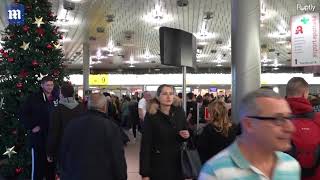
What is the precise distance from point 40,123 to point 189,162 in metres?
2.79

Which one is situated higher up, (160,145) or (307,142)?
(307,142)

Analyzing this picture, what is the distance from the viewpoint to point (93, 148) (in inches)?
145

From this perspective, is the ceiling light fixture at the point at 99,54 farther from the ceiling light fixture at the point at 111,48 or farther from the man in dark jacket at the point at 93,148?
the man in dark jacket at the point at 93,148

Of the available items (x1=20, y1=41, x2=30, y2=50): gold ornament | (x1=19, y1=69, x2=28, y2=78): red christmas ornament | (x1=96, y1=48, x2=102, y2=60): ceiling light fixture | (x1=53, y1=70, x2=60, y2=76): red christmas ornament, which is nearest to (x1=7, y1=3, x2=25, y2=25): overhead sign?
(x1=20, y1=41, x2=30, y2=50): gold ornament

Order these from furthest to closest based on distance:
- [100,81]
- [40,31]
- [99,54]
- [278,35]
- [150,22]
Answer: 1. [100,81]
2. [99,54]
3. [278,35]
4. [150,22]
5. [40,31]

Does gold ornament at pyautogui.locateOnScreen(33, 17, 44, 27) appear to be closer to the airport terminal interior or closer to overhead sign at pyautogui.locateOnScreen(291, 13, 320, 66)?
the airport terminal interior

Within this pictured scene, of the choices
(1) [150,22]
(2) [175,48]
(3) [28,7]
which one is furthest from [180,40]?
(1) [150,22]

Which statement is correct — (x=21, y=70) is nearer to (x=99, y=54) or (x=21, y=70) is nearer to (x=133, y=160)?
(x=133, y=160)

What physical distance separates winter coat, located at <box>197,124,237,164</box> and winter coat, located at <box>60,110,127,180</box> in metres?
0.87

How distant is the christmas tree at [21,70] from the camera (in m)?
7.52

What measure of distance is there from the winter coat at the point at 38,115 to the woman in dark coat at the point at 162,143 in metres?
2.41

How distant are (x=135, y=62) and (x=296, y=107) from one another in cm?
2905

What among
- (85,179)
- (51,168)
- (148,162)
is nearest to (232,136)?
(148,162)

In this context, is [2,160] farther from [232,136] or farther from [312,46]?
[312,46]
